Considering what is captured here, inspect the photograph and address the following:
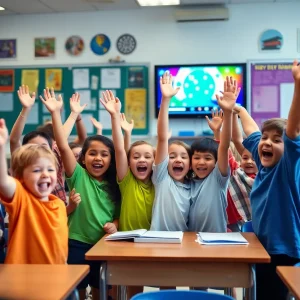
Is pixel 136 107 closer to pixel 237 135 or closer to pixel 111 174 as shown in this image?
pixel 237 135

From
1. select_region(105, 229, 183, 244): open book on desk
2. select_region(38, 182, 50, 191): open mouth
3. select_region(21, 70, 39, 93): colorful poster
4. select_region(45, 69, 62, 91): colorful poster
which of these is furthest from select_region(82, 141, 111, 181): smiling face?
select_region(21, 70, 39, 93): colorful poster

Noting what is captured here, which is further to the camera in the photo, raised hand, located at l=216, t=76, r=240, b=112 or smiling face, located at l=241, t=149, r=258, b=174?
smiling face, located at l=241, t=149, r=258, b=174

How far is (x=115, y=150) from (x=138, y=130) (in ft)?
10.3

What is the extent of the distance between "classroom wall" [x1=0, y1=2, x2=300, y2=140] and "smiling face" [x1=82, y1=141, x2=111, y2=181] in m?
2.98

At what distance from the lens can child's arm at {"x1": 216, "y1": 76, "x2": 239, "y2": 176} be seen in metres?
2.32

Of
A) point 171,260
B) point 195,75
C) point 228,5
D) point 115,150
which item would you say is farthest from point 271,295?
point 228,5

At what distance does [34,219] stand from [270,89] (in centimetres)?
423

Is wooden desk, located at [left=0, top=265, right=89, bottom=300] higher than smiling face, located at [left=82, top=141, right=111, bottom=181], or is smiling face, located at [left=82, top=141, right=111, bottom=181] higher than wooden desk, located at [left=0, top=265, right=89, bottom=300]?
smiling face, located at [left=82, top=141, right=111, bottom=181]

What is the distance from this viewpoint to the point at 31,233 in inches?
73.4

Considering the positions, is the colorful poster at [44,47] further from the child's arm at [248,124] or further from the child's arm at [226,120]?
the child's arm at [226,120]

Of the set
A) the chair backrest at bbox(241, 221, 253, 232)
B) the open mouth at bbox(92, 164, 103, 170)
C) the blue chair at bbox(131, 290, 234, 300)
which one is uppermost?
the open mouth at bbox(92, 164, 103, 170)

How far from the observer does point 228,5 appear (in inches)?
215

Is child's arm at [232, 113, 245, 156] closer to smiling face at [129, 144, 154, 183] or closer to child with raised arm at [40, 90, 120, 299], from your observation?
smiling face at [129, 144, 154, 183]

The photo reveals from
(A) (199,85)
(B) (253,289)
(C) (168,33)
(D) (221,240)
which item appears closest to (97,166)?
(D) (221,240)
